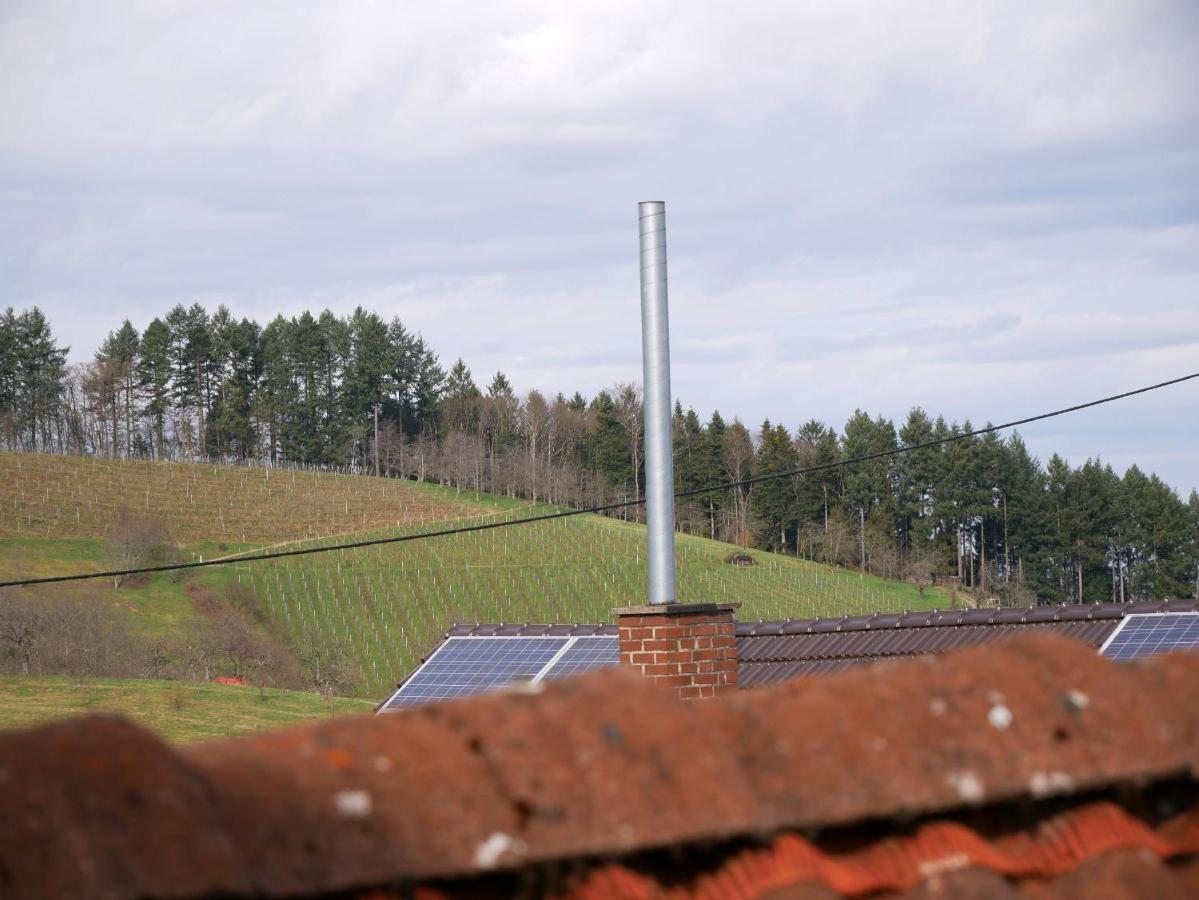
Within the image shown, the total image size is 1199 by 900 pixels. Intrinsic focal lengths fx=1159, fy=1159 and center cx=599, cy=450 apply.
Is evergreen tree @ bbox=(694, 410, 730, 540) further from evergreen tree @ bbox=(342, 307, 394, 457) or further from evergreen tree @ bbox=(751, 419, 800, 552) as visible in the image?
evergreen tree @ bbox=(342, 307, 394, 457)

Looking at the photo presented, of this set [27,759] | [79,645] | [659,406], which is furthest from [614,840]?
[79,645]

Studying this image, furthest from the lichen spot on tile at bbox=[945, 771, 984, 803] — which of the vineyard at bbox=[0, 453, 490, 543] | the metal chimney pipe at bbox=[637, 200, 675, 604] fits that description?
the vineyard at bbox=[0, 453, 490, 543]

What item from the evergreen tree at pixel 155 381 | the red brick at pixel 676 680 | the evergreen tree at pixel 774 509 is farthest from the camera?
the evergreen tree at pixel 774 509

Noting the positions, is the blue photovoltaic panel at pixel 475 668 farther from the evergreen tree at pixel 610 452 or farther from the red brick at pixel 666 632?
the evergreen tree at pixel 610 452

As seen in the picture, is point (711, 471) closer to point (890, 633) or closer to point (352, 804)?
point (890, 633)

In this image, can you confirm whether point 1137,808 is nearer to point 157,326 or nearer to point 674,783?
point 674,783

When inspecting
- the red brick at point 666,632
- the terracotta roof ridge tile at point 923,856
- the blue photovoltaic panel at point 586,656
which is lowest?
the blue photovoltaic panel at point 586,656

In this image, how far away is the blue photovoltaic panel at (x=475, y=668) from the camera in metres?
12.7

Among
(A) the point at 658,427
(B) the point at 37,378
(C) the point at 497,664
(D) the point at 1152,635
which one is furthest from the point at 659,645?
(B) the point at 37,378

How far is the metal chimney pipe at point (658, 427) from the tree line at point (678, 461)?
254 feet

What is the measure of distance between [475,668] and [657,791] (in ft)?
40.7

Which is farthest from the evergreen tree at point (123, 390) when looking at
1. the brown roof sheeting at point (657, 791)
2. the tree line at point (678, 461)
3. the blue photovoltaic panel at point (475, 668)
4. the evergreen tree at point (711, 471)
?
the brown roof sheeting at point (657, 791)

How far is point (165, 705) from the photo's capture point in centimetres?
2405

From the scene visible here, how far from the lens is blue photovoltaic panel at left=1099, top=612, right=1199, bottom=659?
11.1 metres
